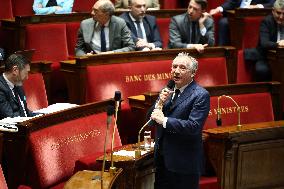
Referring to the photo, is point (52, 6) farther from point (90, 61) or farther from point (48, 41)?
point (90, 61)

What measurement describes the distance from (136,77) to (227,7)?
2.87ft

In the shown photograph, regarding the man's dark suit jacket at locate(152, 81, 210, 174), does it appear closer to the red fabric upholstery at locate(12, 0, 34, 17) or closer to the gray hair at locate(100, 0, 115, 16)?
the gray hair at locate(100, 0, 115, 16)

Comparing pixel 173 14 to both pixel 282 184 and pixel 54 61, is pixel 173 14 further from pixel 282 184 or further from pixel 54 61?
pixel 282 184

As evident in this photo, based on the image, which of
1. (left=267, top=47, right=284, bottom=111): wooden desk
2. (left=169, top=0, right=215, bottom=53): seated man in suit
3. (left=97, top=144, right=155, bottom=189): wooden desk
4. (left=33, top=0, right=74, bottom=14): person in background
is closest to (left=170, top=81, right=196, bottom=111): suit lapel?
(left=97, top=144, right=155, bottom=189): wooden desk

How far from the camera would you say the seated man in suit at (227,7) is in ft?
10.6

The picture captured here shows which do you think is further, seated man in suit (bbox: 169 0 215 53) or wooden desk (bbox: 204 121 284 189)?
seated man in suit (bbox: 169 0 215 53)

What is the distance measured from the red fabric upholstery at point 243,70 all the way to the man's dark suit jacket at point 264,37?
4 cm

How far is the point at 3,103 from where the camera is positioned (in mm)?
2107

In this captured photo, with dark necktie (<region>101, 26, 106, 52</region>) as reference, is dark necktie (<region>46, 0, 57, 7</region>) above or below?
above

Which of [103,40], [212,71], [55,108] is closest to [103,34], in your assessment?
[103,40]

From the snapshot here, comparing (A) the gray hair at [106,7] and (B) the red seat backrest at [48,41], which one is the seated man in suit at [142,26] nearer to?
(A) the gray hair at [106,7]

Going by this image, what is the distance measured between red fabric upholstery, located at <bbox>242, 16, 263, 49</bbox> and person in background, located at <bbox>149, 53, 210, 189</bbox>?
4.24ft

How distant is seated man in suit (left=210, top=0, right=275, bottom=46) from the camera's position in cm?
323

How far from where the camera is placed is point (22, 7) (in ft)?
10.2
